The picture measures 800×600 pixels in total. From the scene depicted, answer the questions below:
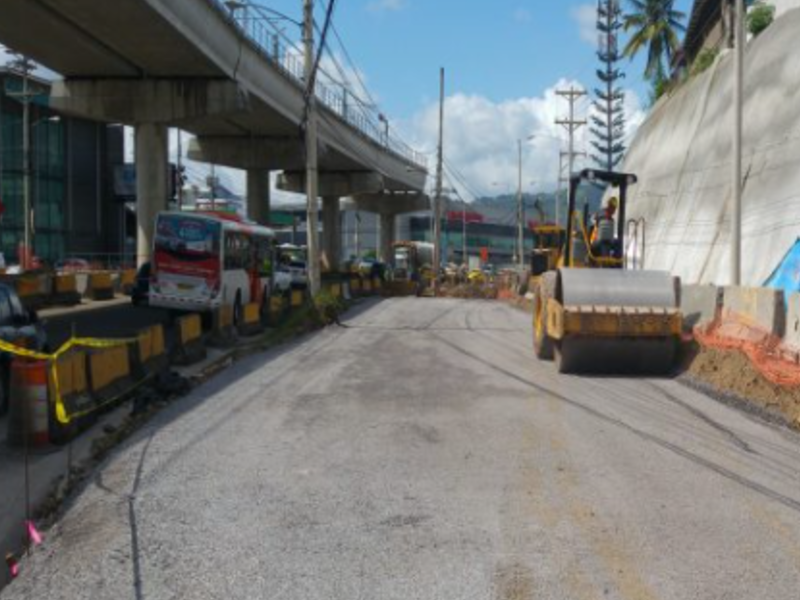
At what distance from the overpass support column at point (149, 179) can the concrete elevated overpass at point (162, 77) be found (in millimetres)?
37

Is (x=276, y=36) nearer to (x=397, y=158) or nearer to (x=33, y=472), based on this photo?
(x=33, y=472)

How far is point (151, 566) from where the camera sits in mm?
6641

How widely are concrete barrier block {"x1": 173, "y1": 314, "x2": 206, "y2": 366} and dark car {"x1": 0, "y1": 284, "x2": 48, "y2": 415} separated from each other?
13.3ft

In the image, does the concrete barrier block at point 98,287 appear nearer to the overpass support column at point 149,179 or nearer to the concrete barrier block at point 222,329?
the overpass support column at point 149,179

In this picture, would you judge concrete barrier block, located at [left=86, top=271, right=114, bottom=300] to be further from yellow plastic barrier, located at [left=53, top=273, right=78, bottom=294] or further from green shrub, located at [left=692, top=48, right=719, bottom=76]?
green shrub, located at [left=692, top=48, right=719, bottom=76]

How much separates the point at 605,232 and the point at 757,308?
498 cm

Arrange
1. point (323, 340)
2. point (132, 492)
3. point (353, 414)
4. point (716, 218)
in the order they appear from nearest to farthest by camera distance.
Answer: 1. point (132, 492)
2. point (353, 414)
3. point (323, 340)
4. point (716, 218)

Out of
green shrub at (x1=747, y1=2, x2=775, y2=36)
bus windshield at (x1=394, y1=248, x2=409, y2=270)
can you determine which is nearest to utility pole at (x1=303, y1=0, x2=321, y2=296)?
green shrub at (x1=747, y1=2, x2=775, y2=36)

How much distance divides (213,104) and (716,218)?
17.6 m

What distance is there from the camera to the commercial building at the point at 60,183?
6594cm


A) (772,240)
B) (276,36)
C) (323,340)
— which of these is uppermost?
(276,36)

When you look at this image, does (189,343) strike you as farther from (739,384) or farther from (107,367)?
(739,384)

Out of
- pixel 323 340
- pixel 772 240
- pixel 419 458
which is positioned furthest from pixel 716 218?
pixel 419 458

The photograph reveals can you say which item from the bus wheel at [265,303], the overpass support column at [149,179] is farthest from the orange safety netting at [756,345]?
the overpass support column at [149,179]
